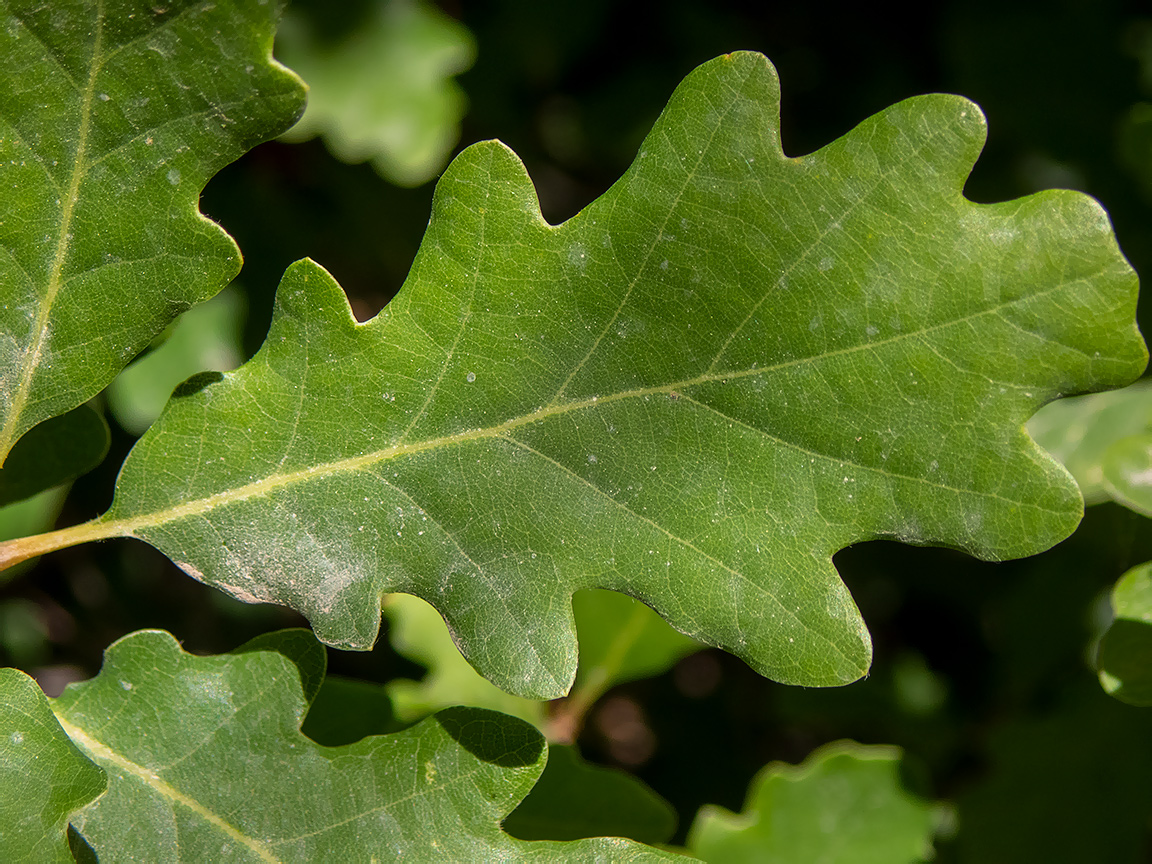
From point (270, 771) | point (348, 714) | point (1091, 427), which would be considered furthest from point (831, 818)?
point (270, 771)

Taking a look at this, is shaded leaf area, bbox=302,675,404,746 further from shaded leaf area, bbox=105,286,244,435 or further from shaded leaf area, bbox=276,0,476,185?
shaded leaf area, bbox=276,0,476,185

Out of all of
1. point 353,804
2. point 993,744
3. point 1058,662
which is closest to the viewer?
point 353,804

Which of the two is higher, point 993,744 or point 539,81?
point 539,81

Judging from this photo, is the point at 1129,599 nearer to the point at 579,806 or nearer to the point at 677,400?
the point at 677,400

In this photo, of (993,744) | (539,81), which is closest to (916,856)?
(993,744)

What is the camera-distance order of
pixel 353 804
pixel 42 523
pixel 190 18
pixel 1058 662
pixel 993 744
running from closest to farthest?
pixel 190 18, pixel 353 804, pixel 42 523, pixel 993 744, pixel 1058 662

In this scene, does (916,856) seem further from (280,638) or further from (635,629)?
(280,638)
